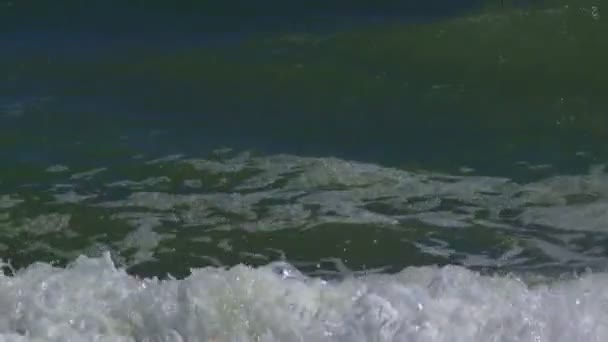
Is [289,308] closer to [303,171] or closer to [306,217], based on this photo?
[306,217]

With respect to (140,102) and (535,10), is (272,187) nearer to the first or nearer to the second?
(140,102)

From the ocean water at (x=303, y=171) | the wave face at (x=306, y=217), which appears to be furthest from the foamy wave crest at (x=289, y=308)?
the wave face at (x=306, y=217)

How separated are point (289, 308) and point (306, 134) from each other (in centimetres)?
193

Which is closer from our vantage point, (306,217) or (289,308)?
(289,308)

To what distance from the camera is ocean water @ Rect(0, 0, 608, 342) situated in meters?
4.67

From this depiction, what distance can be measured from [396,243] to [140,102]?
2.21m

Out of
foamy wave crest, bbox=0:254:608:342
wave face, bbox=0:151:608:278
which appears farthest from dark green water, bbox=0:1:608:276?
foamy wave crest, bbox=0:254:608:342

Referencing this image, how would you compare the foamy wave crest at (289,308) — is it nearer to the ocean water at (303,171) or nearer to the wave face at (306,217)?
the ocean water at (303,171)

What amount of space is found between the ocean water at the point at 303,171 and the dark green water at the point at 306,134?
15 millimetres

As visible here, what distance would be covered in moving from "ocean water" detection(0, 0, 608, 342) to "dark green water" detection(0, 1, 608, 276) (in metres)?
0.01

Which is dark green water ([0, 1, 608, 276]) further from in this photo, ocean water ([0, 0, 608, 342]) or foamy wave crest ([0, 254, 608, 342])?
foamy wave crest ([0, 254, 608, 342])

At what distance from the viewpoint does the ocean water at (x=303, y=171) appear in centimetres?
467

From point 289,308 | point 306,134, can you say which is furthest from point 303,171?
point 289,308

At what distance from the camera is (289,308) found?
15.1 feet
